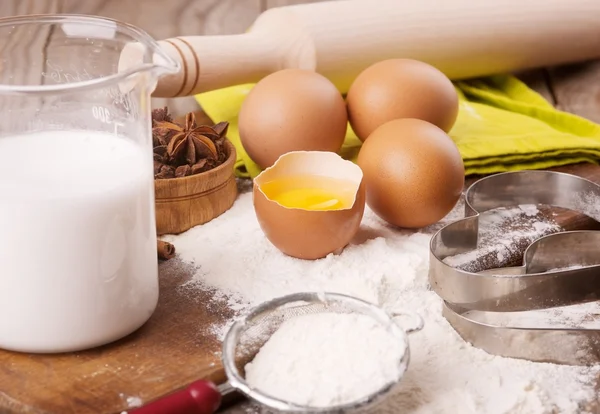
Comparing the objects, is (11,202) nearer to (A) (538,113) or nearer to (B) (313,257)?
(B) (313,257)

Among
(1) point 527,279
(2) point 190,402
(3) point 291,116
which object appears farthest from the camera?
(3) point 291,116

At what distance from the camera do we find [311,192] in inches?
48.9

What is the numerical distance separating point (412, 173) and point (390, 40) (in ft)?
2.04

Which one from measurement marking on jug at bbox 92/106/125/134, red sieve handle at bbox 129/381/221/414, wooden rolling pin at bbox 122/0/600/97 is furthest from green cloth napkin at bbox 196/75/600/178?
red sieve handle at bbox 129/381/221/414

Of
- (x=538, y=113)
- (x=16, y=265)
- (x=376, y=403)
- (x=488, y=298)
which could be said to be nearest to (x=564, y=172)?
(x=538, y=113)

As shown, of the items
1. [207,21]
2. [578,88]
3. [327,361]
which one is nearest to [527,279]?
[327,361]

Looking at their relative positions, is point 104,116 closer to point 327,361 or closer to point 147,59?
point 147,59

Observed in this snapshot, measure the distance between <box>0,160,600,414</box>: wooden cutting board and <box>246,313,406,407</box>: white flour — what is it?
0.08m

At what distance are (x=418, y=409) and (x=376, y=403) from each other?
0.28ft

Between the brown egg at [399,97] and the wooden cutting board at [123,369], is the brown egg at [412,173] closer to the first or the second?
the brown egg at [399,97]

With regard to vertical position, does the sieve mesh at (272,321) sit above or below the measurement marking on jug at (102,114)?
below

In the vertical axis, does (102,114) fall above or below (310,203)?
above

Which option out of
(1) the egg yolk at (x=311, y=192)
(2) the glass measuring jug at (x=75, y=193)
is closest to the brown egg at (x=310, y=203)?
(1) the egg yolk at (x=311, y=192)

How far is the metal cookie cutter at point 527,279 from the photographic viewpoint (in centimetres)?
98
